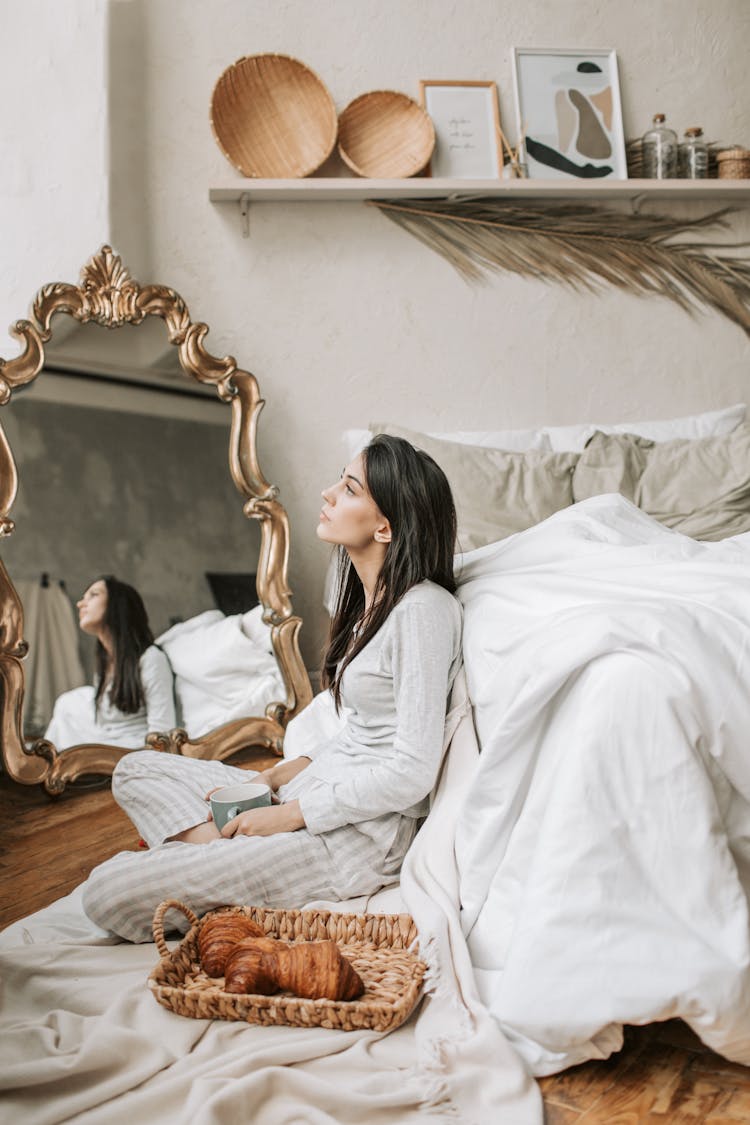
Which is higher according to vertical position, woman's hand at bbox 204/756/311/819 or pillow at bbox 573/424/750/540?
pillow at bbox 573/424/750/540

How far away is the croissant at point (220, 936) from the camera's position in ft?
4.28

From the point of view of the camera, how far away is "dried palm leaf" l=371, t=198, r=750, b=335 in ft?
10.0

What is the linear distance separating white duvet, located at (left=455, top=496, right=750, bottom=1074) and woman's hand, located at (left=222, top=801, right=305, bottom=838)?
27cm

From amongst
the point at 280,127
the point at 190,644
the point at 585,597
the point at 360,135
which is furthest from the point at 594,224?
the point at 585,597

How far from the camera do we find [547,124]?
309cm

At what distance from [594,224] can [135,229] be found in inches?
57.5

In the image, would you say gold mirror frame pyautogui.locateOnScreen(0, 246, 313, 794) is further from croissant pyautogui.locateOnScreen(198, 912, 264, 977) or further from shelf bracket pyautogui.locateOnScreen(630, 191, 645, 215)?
shelf bracket pyautogui.locateOnScreen(630, 191, 645, 215)

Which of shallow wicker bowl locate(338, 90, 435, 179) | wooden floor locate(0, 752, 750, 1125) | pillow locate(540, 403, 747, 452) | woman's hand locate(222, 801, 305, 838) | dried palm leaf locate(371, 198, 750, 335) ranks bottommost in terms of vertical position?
wooden floor locate(0, 752, 750, 1125)

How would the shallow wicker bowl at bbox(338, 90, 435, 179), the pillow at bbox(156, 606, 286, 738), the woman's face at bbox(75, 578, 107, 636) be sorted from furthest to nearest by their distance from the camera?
1. the shallow wicker bowl at bbox(338, 90, 435, 179)
2. the pillow at bbox(156, 606, 286, 738)
3. the woman's face at bbox(75, 578, 107, 636)

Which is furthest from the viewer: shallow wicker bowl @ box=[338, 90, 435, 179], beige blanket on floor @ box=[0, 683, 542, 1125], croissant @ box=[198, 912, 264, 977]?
shallow wicker bowl @ box=[338, 90, 435, 179]

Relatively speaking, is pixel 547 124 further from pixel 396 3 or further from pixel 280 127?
pixel 280 127

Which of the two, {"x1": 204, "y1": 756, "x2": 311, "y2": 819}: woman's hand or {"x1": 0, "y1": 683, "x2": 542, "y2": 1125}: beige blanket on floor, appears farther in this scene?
{"x1": 204, "y1": 756, "x2": 311, "y2": 819}: woman's hand

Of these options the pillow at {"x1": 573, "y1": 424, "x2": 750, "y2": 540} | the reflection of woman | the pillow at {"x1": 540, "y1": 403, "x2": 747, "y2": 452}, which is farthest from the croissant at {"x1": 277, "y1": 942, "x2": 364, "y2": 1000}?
the pillow at {"x1": 540, "y1": 403, "x2": 747, "y2": 452}

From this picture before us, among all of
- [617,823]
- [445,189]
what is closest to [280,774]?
[617,823]
